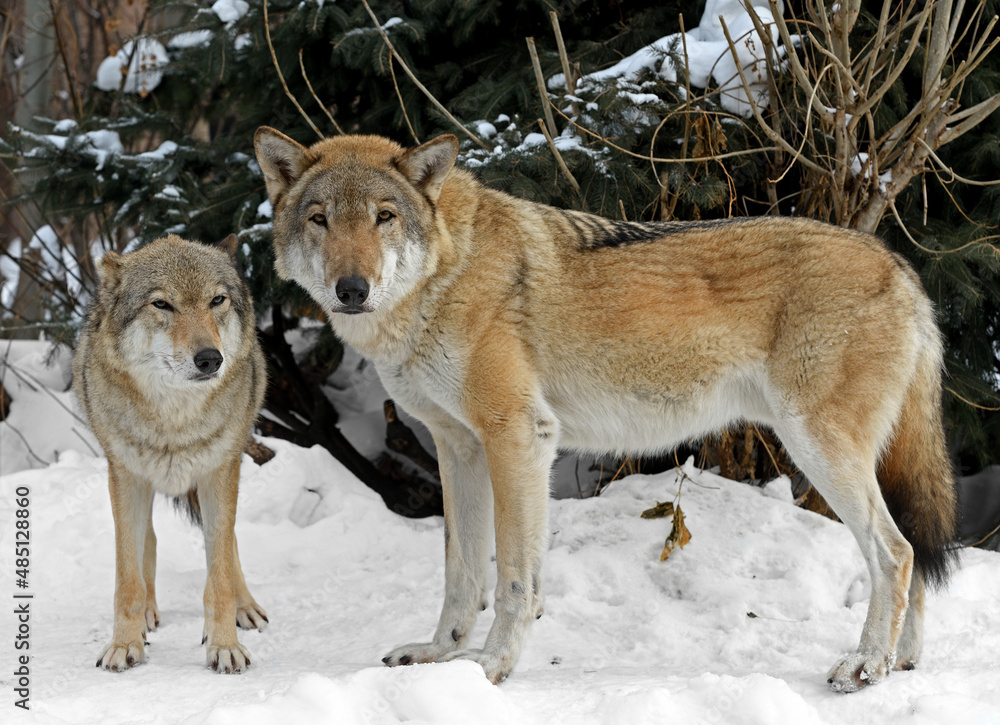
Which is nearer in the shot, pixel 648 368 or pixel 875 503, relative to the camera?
pixel 875 503

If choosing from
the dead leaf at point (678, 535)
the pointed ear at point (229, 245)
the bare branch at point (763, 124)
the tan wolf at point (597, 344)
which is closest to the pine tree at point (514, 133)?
the bare branch at point (763, 124)

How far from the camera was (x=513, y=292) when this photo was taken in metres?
→ 3.60

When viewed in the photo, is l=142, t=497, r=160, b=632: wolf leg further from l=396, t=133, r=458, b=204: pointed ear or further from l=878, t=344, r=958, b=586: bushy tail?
l=878, t=344, r=958, b=586: bushy tail

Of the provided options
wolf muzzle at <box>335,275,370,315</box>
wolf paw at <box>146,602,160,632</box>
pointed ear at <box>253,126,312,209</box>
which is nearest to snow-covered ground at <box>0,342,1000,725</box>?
wolf paw at <box>146,602,160,632</box>

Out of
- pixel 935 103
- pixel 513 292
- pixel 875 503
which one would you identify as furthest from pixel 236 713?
pixel 935 103

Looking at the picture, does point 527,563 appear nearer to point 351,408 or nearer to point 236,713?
point 236,713

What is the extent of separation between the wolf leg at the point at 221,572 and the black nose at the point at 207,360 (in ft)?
1.83

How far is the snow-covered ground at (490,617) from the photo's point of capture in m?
2.77

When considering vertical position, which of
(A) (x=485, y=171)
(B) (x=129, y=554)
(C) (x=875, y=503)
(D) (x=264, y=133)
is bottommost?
(B) (x=129, y=554)

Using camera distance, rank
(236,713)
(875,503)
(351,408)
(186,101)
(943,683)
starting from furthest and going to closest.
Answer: (351,408) < (186,101) < (875,503) < (943,683) < (236,713)

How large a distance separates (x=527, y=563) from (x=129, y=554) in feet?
5.88

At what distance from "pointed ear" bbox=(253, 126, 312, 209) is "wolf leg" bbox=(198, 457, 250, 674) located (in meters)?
1.29

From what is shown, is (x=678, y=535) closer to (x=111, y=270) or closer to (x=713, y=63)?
(x=713, y=63)

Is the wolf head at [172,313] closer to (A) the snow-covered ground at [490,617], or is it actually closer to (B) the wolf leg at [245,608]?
(B) the wolf leg at [245,608]
